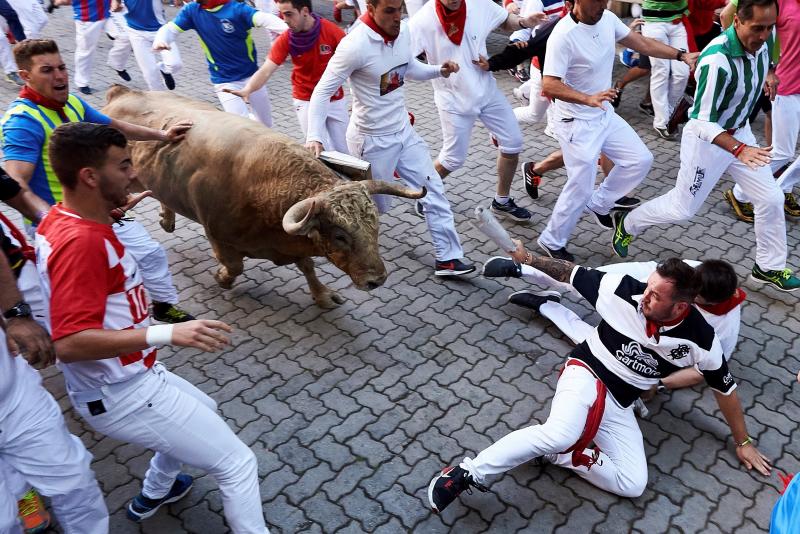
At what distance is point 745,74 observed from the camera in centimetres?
528

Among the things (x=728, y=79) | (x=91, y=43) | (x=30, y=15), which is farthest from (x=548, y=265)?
(x=30, y=15)

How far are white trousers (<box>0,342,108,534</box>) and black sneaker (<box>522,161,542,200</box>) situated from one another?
17.6 ft

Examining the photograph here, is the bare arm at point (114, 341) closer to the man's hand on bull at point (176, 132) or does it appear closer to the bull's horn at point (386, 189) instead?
the bull's horn at point (386, 189)

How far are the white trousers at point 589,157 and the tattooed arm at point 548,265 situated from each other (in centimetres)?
141

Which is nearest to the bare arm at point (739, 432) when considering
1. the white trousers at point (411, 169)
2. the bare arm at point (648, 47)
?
the white trousers at point (411, 169)

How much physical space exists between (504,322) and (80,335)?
11.9ft

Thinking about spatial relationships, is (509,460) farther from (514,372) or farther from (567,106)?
(567,106)

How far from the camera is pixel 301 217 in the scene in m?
4.42

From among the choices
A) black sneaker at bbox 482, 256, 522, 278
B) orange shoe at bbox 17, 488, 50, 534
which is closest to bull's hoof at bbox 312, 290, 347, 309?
black sneaker at bbox 482, 256, 522, 278

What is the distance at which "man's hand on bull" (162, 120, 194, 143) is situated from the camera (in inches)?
213

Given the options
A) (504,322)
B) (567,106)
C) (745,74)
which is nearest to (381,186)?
(504,322)

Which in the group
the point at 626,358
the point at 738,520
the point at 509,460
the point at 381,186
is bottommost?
the point at 738,520

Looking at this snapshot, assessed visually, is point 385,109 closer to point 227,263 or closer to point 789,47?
point 227,263

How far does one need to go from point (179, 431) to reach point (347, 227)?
1831 millimetres
